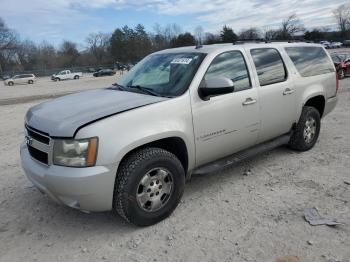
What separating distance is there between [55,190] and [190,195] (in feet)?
5.77

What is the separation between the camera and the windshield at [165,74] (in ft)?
13.2

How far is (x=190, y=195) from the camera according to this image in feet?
14.6

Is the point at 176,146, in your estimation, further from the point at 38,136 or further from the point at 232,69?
the point at 38,136

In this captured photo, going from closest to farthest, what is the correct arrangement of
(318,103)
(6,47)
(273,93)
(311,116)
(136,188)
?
(136,188), (273,93), (311,116), (318,103), (6,47)

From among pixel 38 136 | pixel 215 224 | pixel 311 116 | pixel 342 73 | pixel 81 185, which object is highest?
pixel 342 73

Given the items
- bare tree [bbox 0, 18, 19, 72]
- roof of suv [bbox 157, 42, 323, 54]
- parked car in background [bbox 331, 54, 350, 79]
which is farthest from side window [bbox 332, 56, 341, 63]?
bare tree [bbox 0, 18, 19, 72]

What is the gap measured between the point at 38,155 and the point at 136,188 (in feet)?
3.51

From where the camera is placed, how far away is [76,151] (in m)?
3.21

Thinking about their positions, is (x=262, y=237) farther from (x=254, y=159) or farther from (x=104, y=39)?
(x=104, y=39)

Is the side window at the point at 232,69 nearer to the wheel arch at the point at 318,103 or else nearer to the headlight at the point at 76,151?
the headlight at the point at 76,151

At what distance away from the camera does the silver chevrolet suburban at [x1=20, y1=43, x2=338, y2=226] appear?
3.26 metres

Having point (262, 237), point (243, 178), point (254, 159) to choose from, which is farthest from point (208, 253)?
point (254, 159)

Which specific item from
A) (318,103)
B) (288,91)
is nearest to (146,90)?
(288,91)

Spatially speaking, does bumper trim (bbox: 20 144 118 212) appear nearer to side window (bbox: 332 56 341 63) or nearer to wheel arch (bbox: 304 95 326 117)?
wheel arch (bbox: 304 95 326 117)
